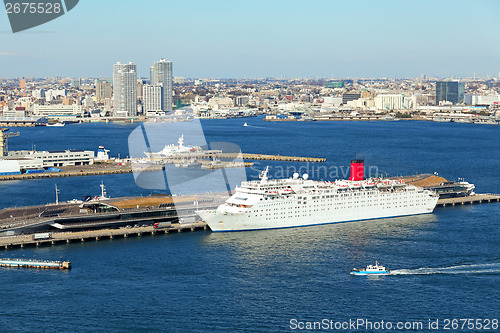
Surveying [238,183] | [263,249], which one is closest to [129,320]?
[263,249]

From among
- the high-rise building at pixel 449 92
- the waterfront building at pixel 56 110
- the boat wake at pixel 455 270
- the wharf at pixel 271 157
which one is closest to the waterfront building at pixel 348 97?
the high-rise building at pixel 449 92

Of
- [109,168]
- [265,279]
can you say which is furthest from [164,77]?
[265,279]

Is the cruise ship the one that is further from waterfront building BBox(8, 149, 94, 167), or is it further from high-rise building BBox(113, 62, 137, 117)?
high-rise building BBox(113, 62, 137, 117)

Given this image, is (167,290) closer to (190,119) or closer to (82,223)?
(82,223)

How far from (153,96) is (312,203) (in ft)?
191

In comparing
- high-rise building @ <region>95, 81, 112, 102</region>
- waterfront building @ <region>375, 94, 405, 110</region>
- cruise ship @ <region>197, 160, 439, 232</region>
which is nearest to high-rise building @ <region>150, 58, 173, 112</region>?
high-rise building @ <region>95, 81, 112, 102</region>

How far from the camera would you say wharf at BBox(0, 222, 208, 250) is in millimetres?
16156

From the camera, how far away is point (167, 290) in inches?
510

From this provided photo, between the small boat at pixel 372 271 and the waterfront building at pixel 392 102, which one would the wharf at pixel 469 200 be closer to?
the small boat at pixel 372 271

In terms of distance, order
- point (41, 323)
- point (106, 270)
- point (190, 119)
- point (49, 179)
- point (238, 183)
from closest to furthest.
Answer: point (41, 323) < point (106, 270) < point (238, 183) < point (49, 179) < point (190, 119)

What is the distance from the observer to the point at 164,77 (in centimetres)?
7925

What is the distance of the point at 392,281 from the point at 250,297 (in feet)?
9.35

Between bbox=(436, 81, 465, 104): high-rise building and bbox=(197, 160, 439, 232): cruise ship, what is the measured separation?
67.7m

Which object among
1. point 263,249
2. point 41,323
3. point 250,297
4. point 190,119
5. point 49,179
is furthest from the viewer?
point 190,119
